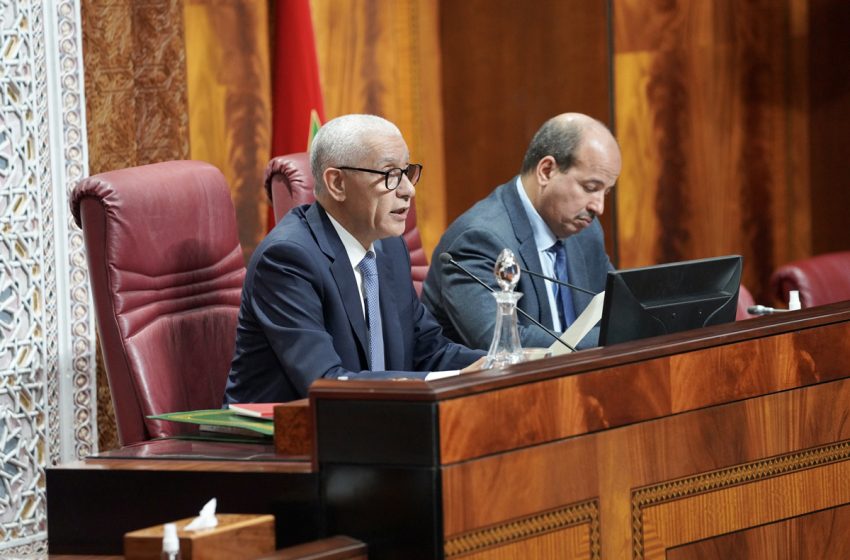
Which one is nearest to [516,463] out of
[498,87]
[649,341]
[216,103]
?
[649,341]

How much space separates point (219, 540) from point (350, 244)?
1082 mm

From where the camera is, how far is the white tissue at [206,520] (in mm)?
1976

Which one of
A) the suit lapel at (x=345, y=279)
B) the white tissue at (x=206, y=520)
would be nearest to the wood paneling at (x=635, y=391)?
the white tissue at (x=206, y=520)

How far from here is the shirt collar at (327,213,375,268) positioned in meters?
2.93

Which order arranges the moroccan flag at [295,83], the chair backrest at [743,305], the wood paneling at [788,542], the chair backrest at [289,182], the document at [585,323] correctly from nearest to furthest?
the wood paneling at [788,542], the document at [585,323], the chair backrest at [289,182], the chair backrest at [743,305], the moroccan flag at [295,83]

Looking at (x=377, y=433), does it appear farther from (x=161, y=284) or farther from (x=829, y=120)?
(x=829, y=120)

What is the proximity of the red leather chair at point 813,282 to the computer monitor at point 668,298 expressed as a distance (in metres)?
1.43

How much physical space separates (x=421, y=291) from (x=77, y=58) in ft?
3.73

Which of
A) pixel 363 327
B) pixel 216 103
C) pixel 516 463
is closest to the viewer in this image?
pixel 516 463

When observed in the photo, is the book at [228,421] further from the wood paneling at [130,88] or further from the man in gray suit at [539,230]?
the wood paneling at [130,88]

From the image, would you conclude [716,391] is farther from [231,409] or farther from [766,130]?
[766,130]

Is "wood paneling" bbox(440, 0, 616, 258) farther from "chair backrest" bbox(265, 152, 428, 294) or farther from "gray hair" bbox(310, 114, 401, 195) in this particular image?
"gray hair" bbox(310, 114, 401, 195)

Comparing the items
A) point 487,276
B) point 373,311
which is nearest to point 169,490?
point 373,311

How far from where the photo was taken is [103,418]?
381 cm
